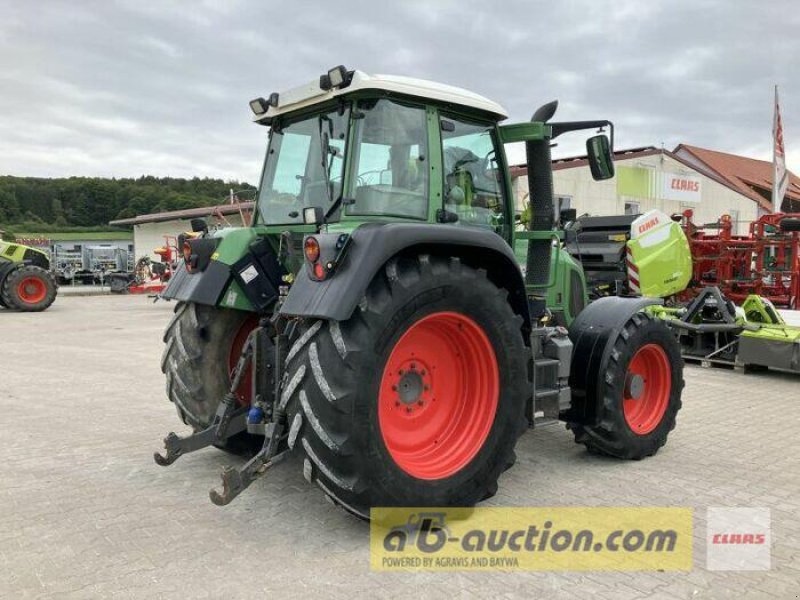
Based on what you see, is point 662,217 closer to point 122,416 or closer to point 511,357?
point 511,357

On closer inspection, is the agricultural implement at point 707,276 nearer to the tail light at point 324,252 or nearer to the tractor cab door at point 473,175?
the tractor cab door at point 473,175

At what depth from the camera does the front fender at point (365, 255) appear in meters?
3.07

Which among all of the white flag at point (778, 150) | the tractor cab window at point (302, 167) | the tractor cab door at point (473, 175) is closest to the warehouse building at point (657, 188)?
the white flag at point (778, 150)

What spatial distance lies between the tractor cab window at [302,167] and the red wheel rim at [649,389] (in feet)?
8.62

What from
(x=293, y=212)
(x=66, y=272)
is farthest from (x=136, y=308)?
(x=293, y=212)

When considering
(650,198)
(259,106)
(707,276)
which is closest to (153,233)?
(650,198)

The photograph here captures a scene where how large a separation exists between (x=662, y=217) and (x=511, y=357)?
24.0 ft

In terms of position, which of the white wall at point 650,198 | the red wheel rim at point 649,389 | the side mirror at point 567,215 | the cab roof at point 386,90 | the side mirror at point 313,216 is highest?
the white wall at point 650,198

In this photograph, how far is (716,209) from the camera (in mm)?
25188

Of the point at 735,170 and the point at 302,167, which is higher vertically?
the point at 735,170

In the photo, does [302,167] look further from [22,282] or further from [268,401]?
[22,282]

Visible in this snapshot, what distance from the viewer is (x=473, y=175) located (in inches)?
165

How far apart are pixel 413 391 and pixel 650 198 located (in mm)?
20622

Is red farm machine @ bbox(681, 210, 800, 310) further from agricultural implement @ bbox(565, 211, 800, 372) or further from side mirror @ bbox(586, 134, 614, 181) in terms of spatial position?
side mirror @ bbox(586, 134, 614, 181)
